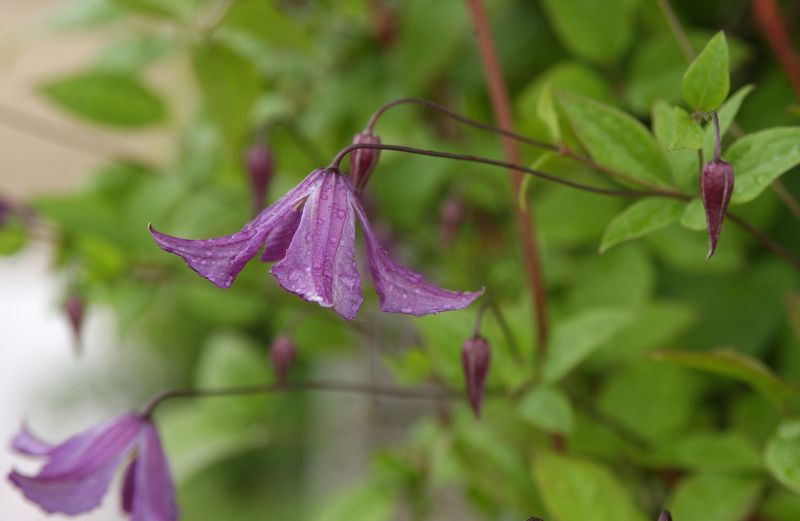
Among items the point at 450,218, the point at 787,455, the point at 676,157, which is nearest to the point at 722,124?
the point at 676,157

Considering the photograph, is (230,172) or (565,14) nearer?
(565,14)

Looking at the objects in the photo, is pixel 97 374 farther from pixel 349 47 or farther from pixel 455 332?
pixel 455 332

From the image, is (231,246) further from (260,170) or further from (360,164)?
(260,170)

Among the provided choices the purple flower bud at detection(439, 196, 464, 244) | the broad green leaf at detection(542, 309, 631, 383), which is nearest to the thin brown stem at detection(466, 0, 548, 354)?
the broad green leaf at detection(542, 309, 631, 383)

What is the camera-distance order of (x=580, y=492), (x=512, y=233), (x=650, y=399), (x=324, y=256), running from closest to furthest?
(x=324, y=256), (x=580, y=492), (x=650, y=399), (x=512, y=233)

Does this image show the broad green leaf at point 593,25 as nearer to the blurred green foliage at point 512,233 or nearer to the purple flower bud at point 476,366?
the blurred green foliage at point 512,233

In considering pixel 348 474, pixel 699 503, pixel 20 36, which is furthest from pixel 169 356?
pixel 699 503
